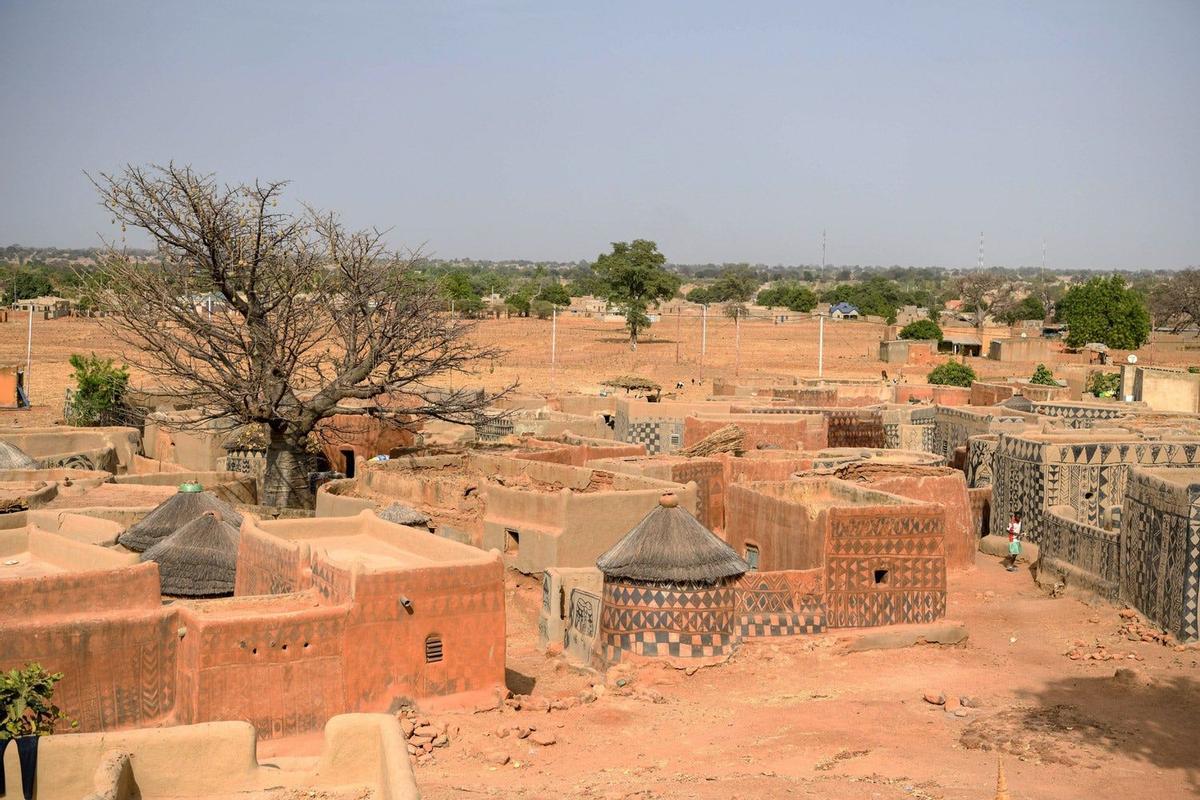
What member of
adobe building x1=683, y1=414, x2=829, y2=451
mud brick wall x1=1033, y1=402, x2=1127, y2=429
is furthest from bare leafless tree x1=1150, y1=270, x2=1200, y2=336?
adobe building x1=683, y1=414, x2=829, y2=451

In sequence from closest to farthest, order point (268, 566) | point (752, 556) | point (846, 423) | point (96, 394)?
1. point (268, 566)
2. point (752, 556)
3. point (846, 423)
4. point (96, 394)

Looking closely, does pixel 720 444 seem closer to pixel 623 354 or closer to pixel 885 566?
pixel 885 566

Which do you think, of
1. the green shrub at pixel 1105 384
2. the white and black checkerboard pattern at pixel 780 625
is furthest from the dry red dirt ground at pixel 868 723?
the green shrub at pixel 1105 384

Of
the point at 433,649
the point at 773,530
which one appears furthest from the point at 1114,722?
the point at 433,649

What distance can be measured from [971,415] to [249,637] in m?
19.2

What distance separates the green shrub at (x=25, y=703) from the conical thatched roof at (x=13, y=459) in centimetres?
1399

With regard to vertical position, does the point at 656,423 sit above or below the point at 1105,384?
below

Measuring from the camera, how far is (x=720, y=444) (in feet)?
84.6

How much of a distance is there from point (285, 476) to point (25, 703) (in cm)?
1545

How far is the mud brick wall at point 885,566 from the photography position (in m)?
17.8

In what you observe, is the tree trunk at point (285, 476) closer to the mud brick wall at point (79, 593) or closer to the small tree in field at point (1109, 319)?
the mud brick wall at point (79, 593)

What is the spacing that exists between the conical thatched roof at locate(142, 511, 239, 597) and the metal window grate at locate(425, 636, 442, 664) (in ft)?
12.3

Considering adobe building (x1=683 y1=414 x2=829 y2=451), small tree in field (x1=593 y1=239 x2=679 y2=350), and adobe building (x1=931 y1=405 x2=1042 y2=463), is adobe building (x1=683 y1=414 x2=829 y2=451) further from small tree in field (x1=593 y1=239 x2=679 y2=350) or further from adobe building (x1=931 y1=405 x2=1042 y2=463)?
small tree in field (x1=593 y1=239 x2=679 y2=350)

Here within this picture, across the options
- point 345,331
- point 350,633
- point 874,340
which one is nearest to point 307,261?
point 345,331
